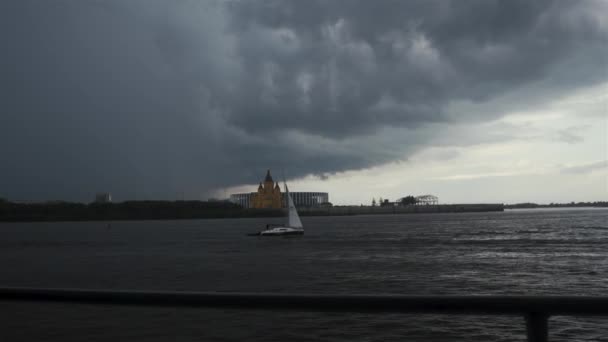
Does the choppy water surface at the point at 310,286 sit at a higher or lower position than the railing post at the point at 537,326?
lower

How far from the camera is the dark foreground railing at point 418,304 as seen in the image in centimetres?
219

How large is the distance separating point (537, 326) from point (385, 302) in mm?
692

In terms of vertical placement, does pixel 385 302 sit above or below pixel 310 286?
above

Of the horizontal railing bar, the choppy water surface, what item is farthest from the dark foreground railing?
the choppy water surface

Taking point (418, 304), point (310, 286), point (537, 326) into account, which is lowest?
point (310, 286)

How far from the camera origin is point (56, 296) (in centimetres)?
269

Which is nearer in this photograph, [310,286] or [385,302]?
[385,302]

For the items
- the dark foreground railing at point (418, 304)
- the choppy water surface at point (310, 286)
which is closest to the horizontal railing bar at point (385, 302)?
the dark foreground railing at point (418, 304)

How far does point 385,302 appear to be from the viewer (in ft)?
7.58

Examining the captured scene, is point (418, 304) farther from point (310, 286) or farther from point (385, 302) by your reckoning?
point (310, 286)

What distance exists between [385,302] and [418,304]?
15 cm


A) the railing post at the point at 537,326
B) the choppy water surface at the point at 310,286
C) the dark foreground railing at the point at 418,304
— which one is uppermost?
the dark foreground railing at the point at 418,304

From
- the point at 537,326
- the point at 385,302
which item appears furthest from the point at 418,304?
the point at 537,326

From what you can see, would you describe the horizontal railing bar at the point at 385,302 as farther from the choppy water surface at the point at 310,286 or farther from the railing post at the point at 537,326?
the choppy water surface at the point at 310,286
